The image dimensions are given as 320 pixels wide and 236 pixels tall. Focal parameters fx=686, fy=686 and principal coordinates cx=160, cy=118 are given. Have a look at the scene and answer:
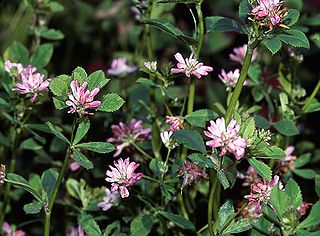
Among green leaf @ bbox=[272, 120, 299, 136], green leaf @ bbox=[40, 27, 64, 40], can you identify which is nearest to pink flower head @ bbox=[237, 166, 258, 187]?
green leaf @ bbox=[272, 120, 299, 136]

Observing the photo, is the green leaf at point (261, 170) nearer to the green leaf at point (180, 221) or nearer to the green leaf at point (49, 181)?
the green leaf at point (180, 221)

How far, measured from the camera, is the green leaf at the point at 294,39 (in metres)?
0.82

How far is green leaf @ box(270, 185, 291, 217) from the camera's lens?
727 mm

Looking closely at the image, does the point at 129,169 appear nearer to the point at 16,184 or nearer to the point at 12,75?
the point at 16,184

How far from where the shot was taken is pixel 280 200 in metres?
0.73

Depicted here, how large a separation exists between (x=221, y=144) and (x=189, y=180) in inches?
4.3

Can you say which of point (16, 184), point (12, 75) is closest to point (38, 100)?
point (12, 75)

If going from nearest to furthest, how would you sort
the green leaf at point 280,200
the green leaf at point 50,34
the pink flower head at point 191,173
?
the green leaf at point 280,200
the pink flower head at point 191,173
the green leaf at point 50,34

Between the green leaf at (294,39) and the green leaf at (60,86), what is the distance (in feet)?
0.85

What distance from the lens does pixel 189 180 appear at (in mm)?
837

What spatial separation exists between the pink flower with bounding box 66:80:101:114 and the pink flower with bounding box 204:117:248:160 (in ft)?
0.44

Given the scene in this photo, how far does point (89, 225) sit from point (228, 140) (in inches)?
10.0

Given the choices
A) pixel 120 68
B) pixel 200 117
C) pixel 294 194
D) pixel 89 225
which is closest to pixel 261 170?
pixel 294 194

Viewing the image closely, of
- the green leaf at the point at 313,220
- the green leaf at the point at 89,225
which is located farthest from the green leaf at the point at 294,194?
the green leaf at the point at 89,225
